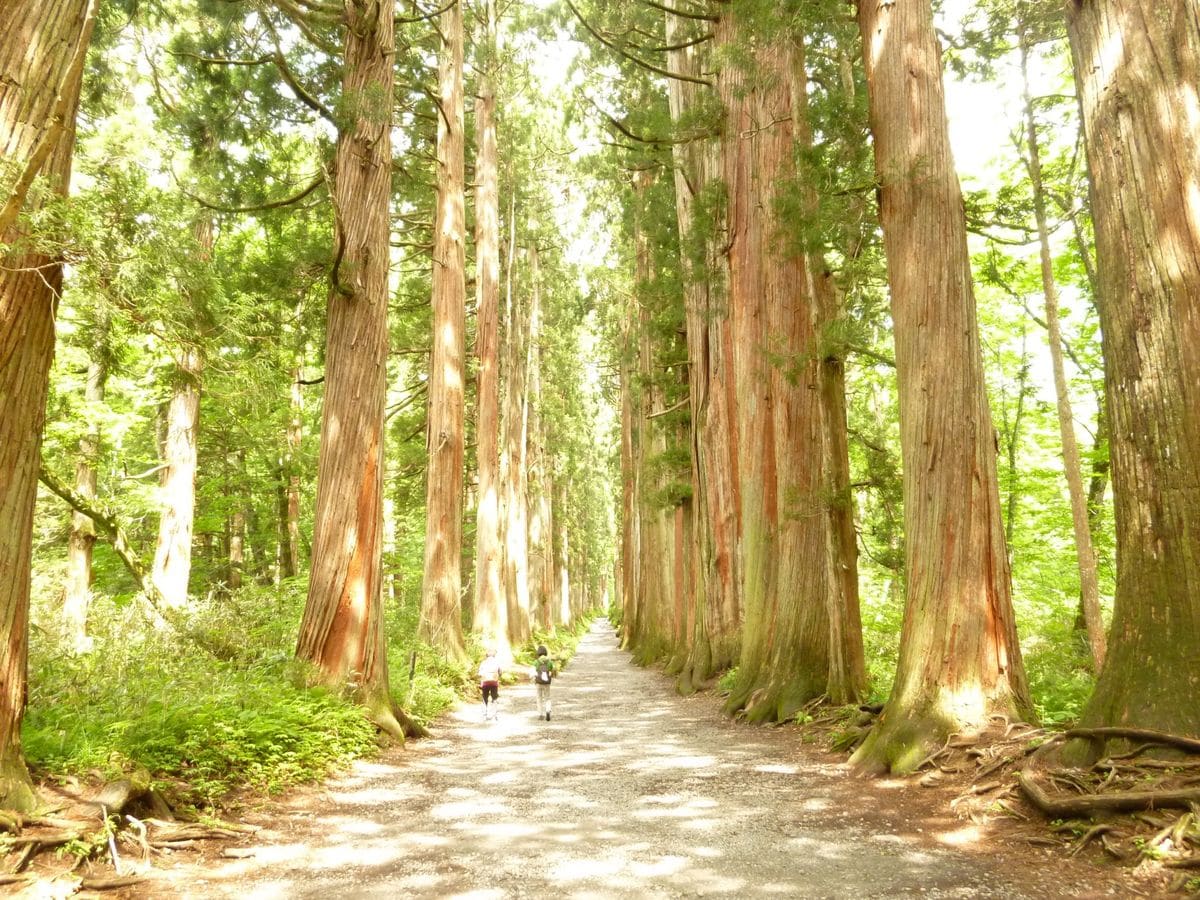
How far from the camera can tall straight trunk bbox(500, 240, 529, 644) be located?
919 inches

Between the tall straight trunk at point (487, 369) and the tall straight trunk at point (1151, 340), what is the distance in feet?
47.0

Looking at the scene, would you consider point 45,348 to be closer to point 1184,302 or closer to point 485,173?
point 1184,302

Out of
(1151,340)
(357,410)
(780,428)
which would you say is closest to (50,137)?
(357,410)

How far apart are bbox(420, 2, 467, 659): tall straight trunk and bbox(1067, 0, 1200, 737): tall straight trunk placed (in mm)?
11743

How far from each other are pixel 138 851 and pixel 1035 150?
1448 cm

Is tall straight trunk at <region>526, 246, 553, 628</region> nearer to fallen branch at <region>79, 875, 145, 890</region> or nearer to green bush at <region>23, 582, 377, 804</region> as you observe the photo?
green bush at <region>23, 582, 377, 804</region>

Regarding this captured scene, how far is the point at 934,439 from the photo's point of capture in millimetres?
6449

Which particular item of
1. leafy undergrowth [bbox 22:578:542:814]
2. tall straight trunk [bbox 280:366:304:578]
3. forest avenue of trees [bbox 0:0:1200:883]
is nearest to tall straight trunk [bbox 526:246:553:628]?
forest avenue of trees [bbox 0:0:1200:883]

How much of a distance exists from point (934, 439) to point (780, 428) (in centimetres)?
397

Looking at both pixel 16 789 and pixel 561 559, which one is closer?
pixel 16 789

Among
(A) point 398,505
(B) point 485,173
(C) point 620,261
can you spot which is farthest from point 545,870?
(C) point 620,261

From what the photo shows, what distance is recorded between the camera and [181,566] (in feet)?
39.5

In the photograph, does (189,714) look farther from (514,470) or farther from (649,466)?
(514,470)

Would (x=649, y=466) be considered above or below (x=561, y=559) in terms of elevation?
above
